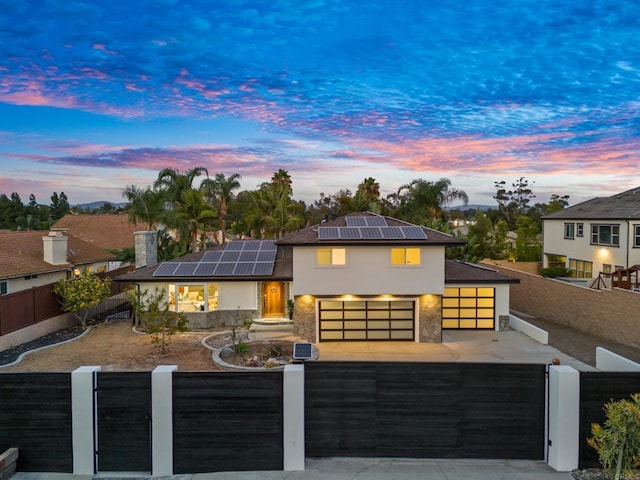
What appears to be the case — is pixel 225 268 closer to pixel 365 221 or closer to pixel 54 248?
pixel 365 221

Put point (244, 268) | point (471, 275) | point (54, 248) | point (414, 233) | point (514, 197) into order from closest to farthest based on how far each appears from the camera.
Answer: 1. point (414, 233)
2. point (244, 268)
3. point (471, 275)
4. point (54, 248)
5. point (514, 197)

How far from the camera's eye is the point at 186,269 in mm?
20000

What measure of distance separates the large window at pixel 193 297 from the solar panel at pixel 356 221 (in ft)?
23.3

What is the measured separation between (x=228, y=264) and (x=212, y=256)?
1.55 metres

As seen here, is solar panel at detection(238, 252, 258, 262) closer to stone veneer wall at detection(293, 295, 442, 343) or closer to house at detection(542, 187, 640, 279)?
stone veneer wall at detection(293, 295, 442, 343)

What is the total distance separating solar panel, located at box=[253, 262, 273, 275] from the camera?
19.9 metres

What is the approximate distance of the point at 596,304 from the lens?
19.3m

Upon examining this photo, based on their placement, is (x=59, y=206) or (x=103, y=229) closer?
(x=103, y=229)

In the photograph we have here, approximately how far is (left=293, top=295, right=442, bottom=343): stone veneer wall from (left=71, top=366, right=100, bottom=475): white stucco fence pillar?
11244 millimetres

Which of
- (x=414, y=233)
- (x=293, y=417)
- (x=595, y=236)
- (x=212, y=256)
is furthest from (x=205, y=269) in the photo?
(x=595, y=236)

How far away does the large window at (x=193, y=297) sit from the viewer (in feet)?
64.6

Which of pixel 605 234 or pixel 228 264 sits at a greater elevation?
pixel 605 234

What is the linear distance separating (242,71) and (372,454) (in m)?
19.9

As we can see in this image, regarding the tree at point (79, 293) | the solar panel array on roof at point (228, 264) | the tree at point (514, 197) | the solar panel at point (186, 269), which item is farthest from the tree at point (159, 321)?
the tree at point (514, 197)
